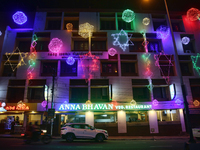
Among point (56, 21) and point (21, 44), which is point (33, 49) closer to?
point (21, 44)

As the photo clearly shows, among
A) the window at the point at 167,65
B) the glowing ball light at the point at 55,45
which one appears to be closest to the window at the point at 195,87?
the window at the point at 167,65

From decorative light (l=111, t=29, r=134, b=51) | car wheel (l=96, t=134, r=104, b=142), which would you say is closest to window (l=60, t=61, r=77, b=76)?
decorative light (l=111, t=29, r=134, b=51)

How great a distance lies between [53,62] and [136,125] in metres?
15.8

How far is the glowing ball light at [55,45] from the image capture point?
21861mm

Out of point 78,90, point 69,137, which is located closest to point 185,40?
point 78,90

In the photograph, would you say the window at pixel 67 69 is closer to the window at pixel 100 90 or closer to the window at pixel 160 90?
the window at pixel 100 90

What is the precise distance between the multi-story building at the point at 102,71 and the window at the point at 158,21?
174mm

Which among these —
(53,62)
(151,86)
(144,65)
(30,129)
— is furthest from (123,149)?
(53,62)

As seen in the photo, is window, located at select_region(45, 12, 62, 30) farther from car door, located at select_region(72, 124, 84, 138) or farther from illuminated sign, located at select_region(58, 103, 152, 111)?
car door, located at select_region(72, 124, 84, 138)

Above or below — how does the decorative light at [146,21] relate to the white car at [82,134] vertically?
above

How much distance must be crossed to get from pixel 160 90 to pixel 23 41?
23.9m

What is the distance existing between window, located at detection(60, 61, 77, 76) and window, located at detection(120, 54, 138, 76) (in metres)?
7.53

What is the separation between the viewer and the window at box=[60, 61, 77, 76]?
870 inches

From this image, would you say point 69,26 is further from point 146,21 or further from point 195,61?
point 195,61
